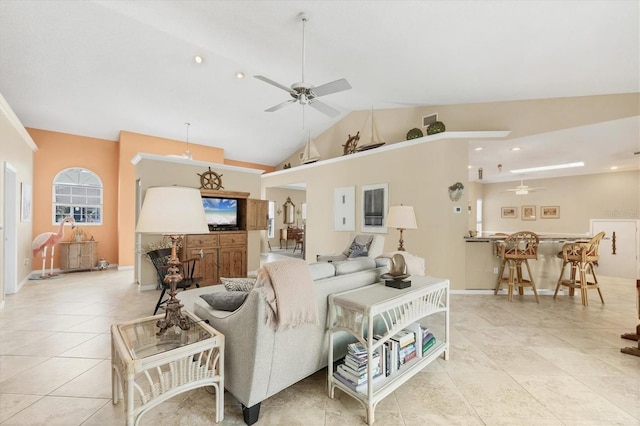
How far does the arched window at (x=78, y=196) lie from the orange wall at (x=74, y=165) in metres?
0.10

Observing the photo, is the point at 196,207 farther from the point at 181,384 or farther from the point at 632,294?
the point at 632,294

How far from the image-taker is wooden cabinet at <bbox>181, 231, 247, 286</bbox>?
489 centimetres

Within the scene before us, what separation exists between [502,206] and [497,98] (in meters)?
5.52

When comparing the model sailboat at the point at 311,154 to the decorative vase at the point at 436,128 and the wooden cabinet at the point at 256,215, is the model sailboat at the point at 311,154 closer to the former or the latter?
the wooden cabinet at the point at 256,215

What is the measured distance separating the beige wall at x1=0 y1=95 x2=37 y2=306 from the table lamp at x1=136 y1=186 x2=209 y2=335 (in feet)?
13.2

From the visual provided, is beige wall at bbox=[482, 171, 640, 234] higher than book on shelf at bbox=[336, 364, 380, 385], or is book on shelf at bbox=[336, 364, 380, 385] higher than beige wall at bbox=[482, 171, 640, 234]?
beige wall at bbox=[482, 171, 640, 234]

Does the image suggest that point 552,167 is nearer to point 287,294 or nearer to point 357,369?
point 357,369

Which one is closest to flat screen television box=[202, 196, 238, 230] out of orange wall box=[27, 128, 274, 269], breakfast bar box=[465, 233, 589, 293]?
orange wall box=[27, 128, 274, 269]

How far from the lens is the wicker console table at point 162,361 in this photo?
4.58 ft

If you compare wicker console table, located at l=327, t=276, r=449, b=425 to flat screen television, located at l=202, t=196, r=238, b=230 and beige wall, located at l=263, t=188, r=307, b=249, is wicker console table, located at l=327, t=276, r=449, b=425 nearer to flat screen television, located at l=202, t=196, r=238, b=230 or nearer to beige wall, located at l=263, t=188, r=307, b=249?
flat screen television, located at l=202, t=196, r=238, b=230

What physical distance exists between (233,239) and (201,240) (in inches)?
24.4

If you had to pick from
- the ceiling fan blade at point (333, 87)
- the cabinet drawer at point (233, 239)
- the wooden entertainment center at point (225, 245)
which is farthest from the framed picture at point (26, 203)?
the ceiling fan blade at point (333, 87)

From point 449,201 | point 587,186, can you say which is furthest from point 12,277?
point 587,186

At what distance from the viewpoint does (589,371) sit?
234 centimetres
